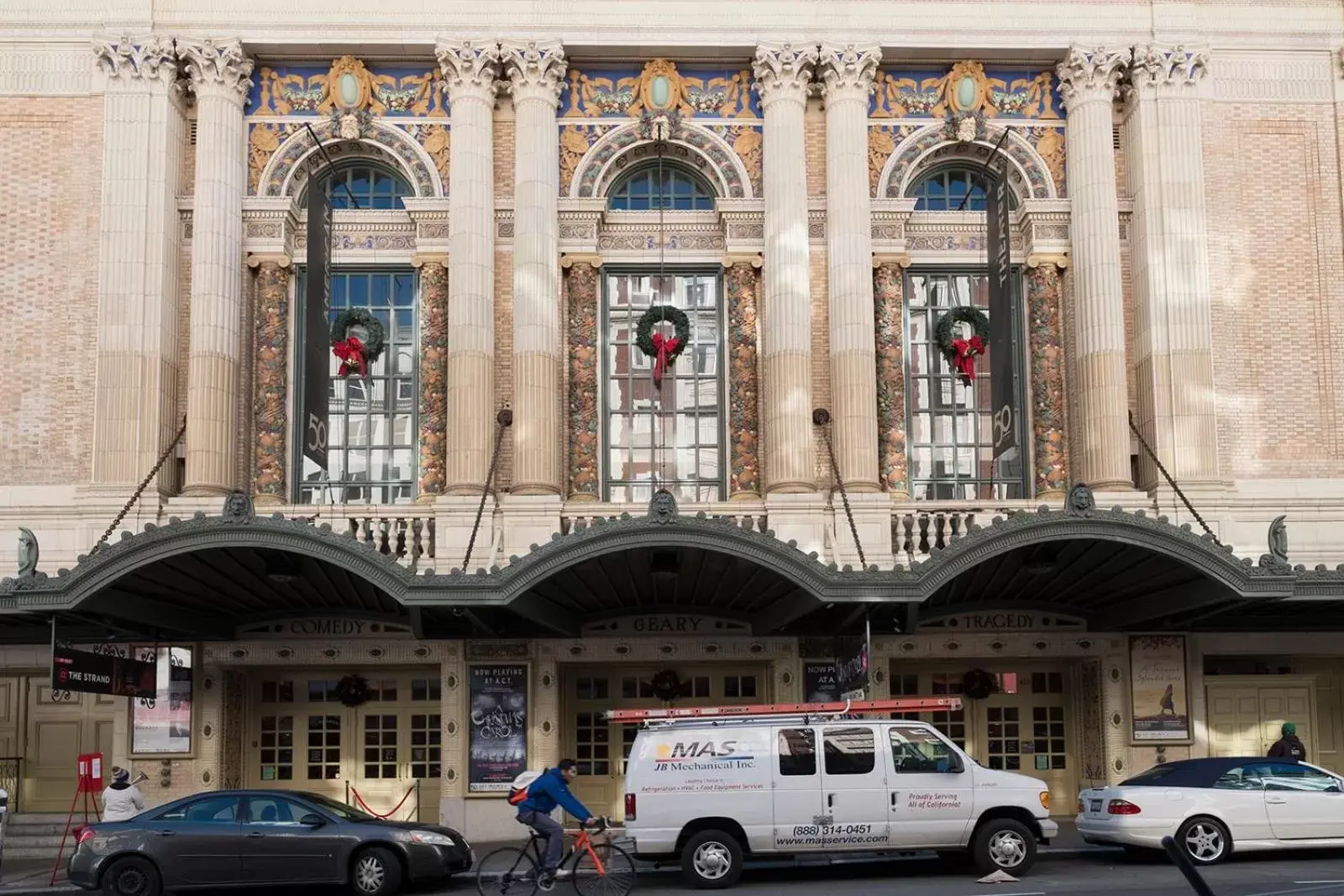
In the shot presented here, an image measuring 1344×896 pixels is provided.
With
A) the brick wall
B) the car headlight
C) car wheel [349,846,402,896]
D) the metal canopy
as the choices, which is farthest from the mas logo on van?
the brick wall

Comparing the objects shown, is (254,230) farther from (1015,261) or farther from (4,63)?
(1015,261)

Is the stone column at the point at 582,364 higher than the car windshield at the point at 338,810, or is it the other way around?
the stone column at the point at 582,364

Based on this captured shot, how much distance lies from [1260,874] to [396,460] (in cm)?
1518

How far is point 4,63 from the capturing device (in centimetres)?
2772

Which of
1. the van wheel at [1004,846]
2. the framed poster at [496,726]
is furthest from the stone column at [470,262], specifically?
the van wheel at [1004,846]

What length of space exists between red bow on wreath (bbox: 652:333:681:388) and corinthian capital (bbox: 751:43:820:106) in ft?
14.0

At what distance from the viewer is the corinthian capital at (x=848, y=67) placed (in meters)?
28.0

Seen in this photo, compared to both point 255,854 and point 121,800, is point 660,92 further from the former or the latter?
point 255,854

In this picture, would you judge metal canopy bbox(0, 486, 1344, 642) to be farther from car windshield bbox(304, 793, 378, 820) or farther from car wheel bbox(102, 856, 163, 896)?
car wheel bbox(102, 856, 163, 896)

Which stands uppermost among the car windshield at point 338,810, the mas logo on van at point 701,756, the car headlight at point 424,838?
the mas logo on van at point 701,756

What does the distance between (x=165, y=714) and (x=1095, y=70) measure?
Result: 59.9 feet

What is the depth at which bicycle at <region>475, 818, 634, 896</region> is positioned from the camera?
17750mm

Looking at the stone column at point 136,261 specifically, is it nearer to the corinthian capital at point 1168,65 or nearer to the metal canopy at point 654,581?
the metal canopy at point 654,581

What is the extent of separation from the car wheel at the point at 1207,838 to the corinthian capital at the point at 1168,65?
43.6ft
